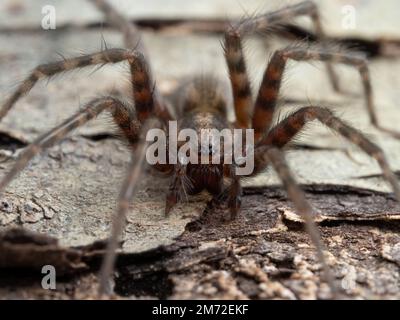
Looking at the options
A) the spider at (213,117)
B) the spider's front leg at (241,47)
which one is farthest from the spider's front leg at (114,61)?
the spider's front leg at (241,47)

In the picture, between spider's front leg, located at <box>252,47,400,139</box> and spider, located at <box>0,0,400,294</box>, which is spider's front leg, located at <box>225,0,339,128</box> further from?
spider's front leg, located at <box>252,47,400,139</box>

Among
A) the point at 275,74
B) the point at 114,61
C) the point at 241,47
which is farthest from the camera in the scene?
the point at 241,47

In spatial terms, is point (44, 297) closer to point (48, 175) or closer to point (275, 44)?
point (48, 175)

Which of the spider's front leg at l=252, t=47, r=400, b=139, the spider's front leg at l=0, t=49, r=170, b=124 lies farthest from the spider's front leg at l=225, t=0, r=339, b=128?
the spider's front leg at l=0, t=49, r=170, b=124

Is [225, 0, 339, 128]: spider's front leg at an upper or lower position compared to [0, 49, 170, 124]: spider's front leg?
upper

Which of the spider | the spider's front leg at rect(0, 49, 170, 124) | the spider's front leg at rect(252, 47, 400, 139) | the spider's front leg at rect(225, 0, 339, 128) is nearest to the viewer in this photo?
the spider

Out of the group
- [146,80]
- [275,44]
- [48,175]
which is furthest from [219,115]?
[275,44]

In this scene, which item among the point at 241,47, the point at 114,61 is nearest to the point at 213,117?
the point at 241,47

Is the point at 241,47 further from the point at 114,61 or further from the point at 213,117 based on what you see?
the point at 114,61
